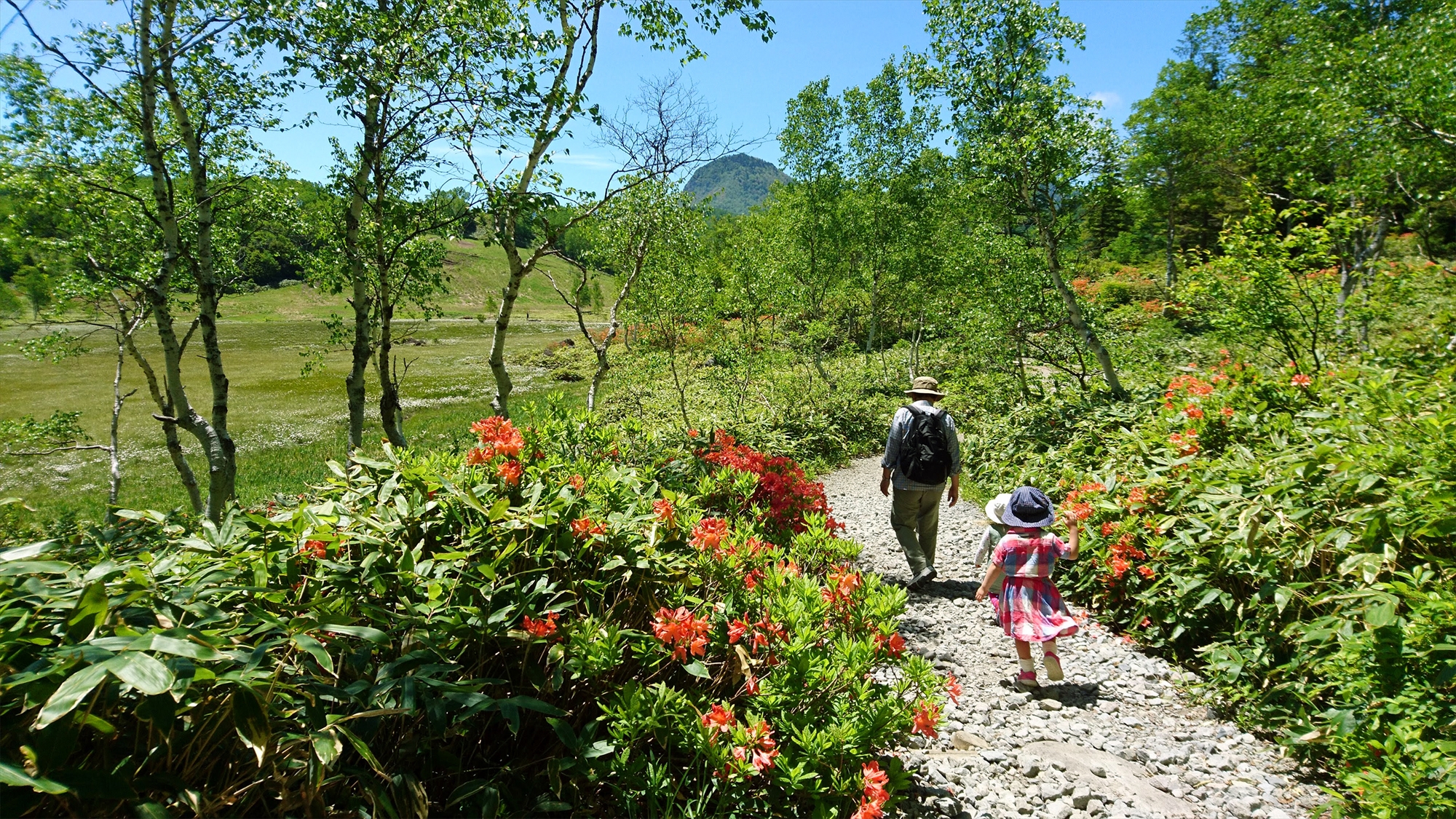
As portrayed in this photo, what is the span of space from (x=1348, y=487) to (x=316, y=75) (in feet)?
30.0

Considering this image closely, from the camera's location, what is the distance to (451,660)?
2070mm

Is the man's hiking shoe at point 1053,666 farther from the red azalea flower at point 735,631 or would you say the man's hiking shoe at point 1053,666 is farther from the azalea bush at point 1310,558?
the red azalea flower at point 735,631

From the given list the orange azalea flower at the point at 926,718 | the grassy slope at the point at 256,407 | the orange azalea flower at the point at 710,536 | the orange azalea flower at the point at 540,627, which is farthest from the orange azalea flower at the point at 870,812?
the grassy slope at the point at 256,407

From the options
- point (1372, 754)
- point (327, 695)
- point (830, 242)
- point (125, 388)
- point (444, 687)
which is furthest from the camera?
point (125, 388)

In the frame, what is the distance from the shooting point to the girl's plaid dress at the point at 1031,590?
4.33m

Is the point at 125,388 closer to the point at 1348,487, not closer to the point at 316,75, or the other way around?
the point at 316,75

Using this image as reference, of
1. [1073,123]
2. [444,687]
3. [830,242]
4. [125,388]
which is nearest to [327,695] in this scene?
[444,687]

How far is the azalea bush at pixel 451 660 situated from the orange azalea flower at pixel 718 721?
11mm

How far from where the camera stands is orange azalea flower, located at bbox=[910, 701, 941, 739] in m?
2.59

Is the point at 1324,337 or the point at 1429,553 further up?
the point at 1324,337

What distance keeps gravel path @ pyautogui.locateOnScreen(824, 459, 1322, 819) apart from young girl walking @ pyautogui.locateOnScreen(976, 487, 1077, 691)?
297mm

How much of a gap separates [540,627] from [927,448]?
460 centimetres

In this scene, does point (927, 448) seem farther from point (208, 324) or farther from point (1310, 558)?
point (208, 324)

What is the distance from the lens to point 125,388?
27969 millimetres
